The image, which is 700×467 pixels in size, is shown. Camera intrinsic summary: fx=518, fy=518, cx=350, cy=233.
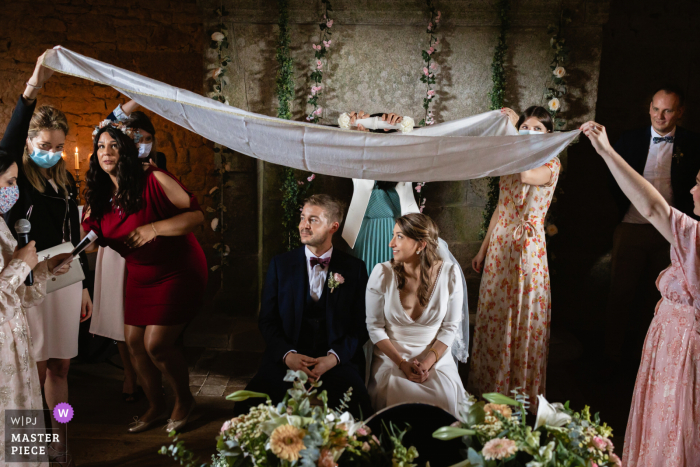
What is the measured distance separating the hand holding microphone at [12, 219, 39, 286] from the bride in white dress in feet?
4.86

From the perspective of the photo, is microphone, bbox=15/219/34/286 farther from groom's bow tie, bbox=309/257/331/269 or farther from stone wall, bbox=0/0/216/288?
stone wall, bbox=0/0/216/288

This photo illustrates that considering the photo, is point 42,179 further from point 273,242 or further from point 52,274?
point 273,242

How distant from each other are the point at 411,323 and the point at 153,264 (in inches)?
55.2

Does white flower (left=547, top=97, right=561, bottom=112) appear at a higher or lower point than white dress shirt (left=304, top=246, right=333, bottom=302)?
higher

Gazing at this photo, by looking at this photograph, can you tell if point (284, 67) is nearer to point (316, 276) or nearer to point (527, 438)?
point (316, 276)

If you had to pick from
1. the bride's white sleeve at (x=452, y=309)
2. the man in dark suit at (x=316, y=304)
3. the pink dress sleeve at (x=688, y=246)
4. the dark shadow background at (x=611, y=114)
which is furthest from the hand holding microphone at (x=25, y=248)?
the dark shadow background at (x=611, y=114)

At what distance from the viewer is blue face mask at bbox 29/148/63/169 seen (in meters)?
2.39

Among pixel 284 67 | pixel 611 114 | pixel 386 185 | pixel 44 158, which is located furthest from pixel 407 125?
pixel 611 114

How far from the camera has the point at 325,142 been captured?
218 centimetres

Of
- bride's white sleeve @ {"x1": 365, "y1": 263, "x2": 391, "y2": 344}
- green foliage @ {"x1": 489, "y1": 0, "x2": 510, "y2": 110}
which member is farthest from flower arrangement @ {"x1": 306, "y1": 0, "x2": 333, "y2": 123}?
bride's white sleeve @ {"x1": 365, "y1": 263, "x2": 391, "y2": 344}

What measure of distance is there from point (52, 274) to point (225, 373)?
167cm

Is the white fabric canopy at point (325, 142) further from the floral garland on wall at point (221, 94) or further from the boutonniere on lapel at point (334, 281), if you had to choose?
the floral garland on wall at point (221, 94)

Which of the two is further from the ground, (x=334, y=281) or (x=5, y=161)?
(x=5, y=161)

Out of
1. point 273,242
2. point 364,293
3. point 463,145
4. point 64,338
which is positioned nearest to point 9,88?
point 273,242
